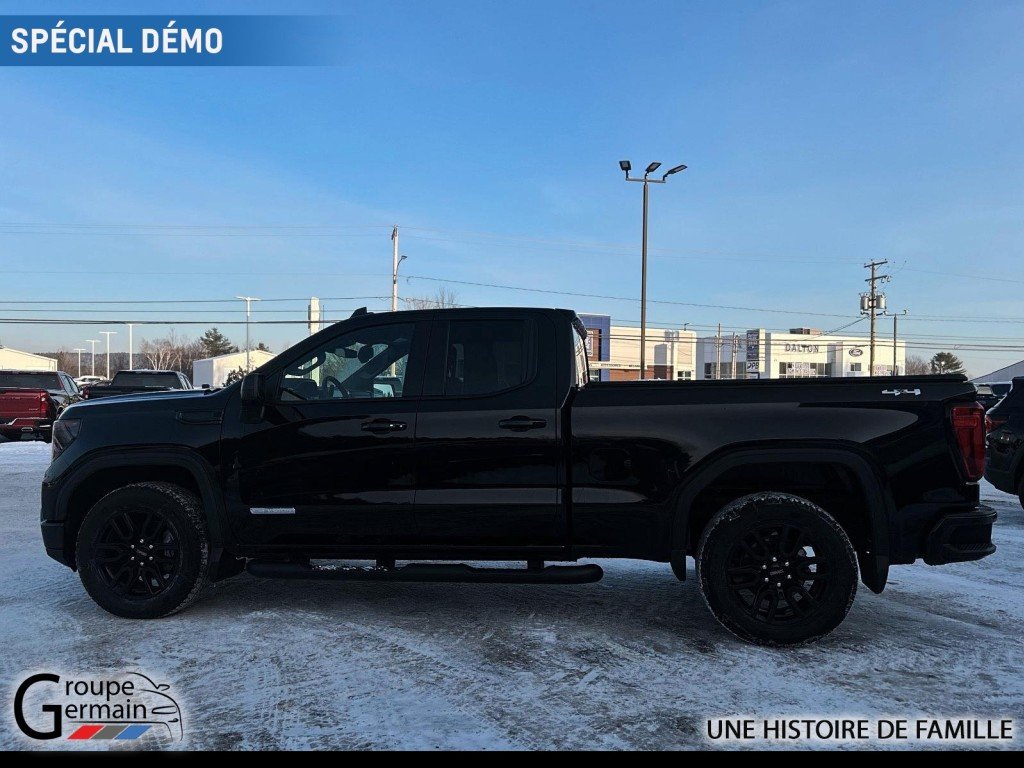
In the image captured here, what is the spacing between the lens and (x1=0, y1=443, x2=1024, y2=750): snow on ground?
3.11 metres

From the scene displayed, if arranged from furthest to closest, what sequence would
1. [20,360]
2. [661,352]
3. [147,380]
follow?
[20,360] < [661,352] < [147,380]

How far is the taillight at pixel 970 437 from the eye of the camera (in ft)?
13.0

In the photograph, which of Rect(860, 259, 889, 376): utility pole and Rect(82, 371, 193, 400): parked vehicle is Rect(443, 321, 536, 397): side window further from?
Rect(860, 259, 889, 376): utility pole

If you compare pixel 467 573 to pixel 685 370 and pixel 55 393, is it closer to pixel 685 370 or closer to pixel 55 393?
pixel 55 393

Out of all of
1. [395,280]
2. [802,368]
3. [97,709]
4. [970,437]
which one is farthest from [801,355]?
Answer: [97,709]

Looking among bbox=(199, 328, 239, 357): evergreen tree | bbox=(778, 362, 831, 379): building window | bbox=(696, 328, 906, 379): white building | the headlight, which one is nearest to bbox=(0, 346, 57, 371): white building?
bbox=(199, 328, 239, 357): evergreen tree

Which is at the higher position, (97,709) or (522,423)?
(522,423)

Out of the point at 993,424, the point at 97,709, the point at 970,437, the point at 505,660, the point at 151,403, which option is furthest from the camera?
the point at 993,424

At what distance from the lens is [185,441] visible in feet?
14.9

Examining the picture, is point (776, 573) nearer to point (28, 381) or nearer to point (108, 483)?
point (108, 483)

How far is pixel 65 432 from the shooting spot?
469 centimetres

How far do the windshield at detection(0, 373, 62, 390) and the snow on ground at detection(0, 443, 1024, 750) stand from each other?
15.1m

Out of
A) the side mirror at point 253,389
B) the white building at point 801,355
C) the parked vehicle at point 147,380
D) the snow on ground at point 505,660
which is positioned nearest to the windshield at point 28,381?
the parked vehicle at point 147,380

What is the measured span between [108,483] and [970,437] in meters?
5.11
